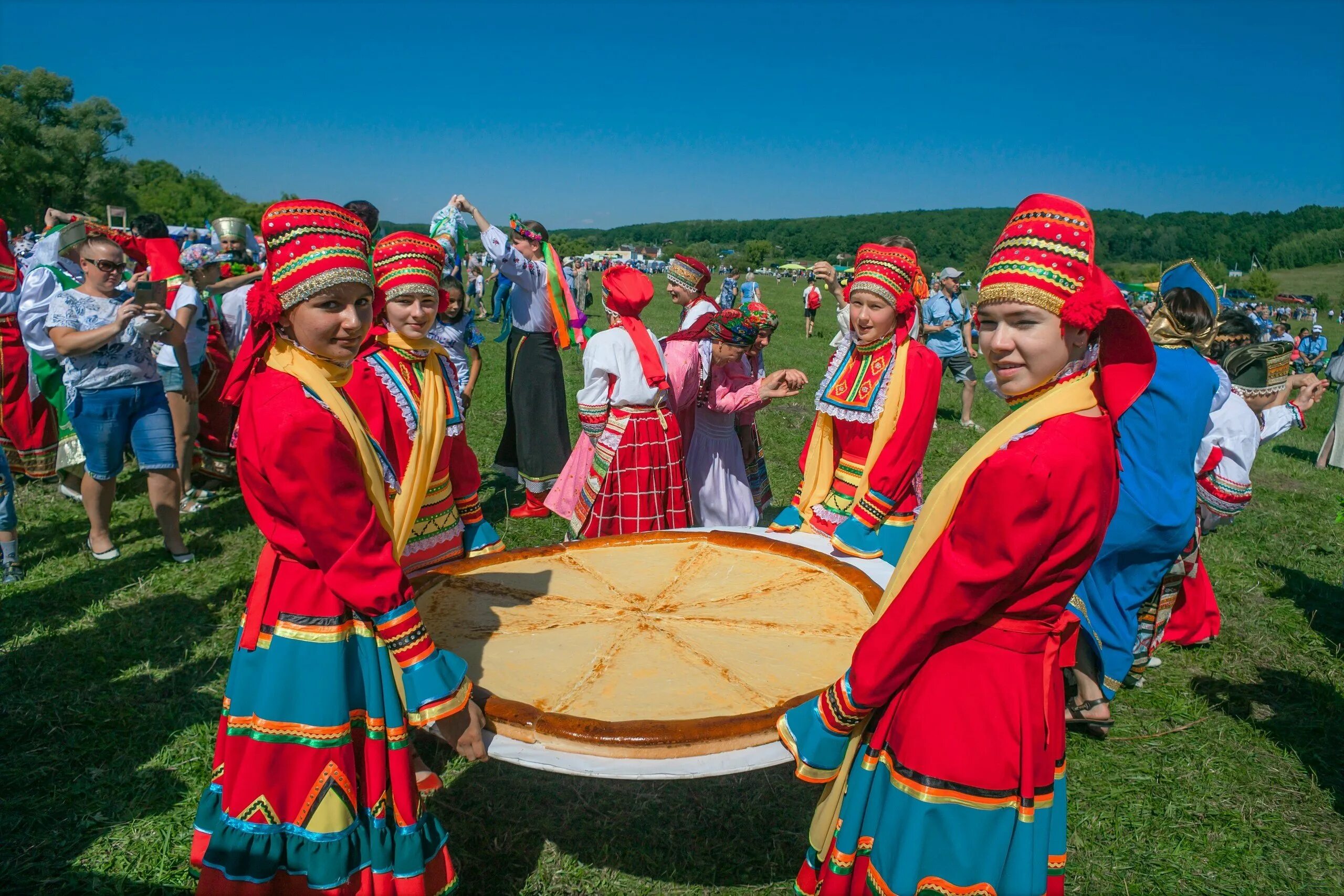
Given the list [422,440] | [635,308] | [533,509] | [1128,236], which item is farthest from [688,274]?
[1128,236]

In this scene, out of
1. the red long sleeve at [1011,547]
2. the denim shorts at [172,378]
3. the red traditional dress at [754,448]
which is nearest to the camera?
the red long sleeve at [1011,547]

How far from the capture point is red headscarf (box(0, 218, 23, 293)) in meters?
6.12

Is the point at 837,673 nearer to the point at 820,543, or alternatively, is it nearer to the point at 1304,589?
the point at 820,543

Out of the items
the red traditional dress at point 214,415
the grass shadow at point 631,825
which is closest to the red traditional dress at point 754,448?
the grass shadow at point 631,825

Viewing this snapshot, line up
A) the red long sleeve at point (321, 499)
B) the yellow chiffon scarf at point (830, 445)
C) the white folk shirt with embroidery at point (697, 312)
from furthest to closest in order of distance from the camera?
the white folk shirt with embroidery at point (697, 312), the yellow chiffon scarf at point (830, 445), the red long sleeve at point (321, 499)

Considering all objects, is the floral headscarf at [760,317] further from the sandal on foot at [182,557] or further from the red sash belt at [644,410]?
the sandal on foot at [182,557]

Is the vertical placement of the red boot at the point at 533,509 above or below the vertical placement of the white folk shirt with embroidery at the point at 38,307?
below

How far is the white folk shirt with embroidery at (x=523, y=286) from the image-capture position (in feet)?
20.3

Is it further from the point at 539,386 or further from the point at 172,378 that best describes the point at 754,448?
the point at 172,378

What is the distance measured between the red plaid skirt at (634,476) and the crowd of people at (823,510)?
0.05ft

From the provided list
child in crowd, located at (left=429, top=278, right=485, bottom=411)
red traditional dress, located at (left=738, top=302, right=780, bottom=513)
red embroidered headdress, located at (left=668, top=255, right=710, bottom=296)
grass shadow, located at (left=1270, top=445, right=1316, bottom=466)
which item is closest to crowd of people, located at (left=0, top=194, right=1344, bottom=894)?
red traditional dress, located at (left=738, top=302, right=780, bottom=513)

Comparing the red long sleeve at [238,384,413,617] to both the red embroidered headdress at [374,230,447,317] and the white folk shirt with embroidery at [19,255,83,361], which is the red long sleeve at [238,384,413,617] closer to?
the red embroidered headdress at [374,230,447,317]

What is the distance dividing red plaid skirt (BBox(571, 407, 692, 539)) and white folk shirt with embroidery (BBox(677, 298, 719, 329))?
0.72m

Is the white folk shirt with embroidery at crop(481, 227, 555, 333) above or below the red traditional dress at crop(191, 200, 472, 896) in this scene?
above
